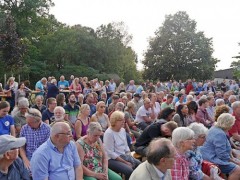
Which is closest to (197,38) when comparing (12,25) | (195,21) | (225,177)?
(195,21)

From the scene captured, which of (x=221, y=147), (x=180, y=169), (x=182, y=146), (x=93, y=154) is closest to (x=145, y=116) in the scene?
(x=221, y=147)

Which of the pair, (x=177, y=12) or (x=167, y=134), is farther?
(x=177, y=12)

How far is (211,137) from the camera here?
547 centimetres

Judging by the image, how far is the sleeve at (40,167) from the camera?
3.87 meters

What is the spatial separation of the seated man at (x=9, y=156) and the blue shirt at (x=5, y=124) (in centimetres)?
266

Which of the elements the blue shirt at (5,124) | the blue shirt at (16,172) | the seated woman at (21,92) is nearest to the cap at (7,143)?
the blue shirt at (16,172)

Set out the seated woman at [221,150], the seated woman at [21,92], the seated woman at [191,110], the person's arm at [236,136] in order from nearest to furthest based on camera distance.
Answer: the seated woman at [221,150], the person's arm at [236,136], the seated woman at [191,110], the seated woman at [21,92]

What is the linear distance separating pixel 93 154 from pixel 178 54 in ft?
127

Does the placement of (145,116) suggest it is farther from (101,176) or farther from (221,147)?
(101,176)

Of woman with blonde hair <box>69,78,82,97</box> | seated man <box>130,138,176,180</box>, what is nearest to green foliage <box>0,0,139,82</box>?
woman with blonde hair <box>69,78,82,97</box>

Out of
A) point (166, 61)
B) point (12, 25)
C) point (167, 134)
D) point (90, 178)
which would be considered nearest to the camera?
point (90, 178)

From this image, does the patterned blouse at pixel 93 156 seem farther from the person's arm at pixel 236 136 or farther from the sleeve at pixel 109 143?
the person's arm at pixel 236 136

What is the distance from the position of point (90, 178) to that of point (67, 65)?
2890 centimetres

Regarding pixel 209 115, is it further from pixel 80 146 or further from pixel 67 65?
pixel 67 65
